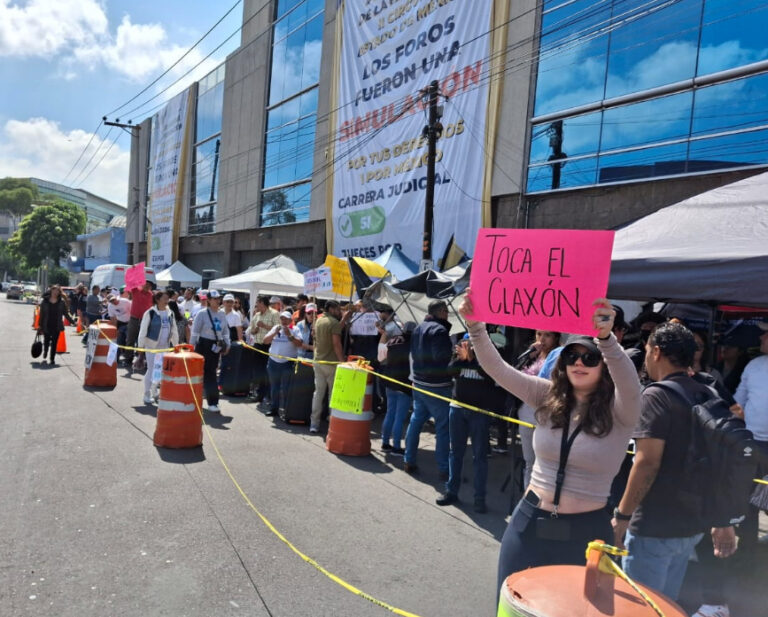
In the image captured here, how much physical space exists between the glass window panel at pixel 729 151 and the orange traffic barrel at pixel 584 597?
10.3m

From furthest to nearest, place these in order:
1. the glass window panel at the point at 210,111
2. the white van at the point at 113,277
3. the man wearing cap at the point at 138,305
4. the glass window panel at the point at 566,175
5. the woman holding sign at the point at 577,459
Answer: the glass window panel at the point at 210,111 < the white van at the point at 113,277 < the glass window panel at the point at 566,175 < the man wearing cap at the point at 138,305 < the woman holding sign at the point at 577,459

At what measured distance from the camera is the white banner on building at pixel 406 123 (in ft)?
49.3

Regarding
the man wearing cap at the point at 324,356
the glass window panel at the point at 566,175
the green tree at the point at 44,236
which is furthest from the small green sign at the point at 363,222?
the green tree at the point at 44,236

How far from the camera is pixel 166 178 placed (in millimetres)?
37750

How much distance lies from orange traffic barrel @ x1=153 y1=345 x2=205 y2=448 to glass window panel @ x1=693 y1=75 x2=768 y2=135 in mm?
10024

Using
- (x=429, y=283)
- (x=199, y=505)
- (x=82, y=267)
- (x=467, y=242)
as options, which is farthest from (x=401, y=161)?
(x=82, y=267)

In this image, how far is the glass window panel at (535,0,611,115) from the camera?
12.4m

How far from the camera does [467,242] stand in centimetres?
1495

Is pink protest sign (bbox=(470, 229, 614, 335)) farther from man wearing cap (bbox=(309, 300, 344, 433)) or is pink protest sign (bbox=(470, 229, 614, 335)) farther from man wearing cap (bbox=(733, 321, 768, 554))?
man wearing cap (bbox=(309, 300, 344, 433))

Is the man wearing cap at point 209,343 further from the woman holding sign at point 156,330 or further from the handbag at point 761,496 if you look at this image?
the handbag at point 761,496

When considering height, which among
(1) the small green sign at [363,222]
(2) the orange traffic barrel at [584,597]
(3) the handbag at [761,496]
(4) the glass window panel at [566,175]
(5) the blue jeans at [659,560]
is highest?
(4) the glass window panel at [566,175]

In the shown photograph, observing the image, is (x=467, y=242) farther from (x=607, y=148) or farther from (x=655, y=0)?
(x=655, y=0)

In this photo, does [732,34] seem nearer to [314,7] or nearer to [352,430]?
[352,430]

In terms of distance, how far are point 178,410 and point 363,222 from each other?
13.2m
